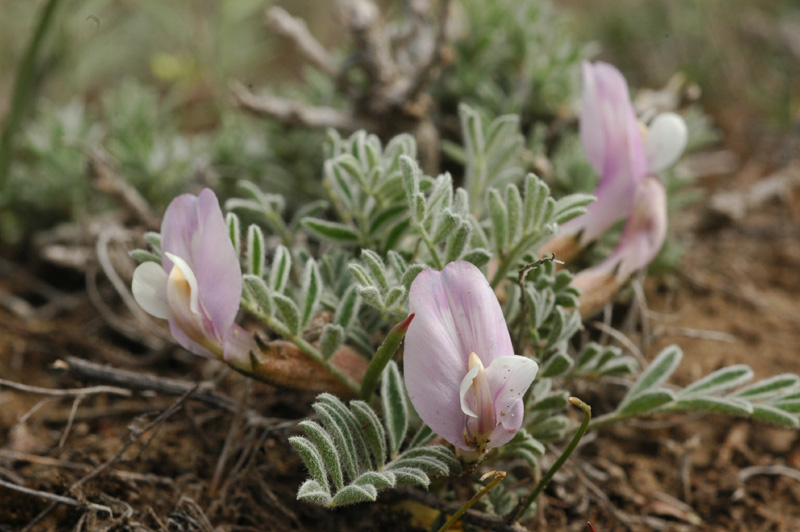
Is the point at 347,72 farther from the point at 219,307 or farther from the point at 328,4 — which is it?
the point at 328,4

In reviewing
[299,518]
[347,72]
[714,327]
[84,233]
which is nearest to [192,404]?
[299,518]

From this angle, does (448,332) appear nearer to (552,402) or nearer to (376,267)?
(376,267)

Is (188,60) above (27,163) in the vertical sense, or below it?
above

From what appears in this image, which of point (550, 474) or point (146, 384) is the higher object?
point (550, 474)

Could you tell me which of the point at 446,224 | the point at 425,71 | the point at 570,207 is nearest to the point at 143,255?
the point at 446,224

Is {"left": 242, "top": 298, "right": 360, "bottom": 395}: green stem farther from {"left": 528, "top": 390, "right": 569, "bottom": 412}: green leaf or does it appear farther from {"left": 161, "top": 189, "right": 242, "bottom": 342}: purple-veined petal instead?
{"left": 528, "top": 390, "right": 569, "bottom": 412}: green leaf

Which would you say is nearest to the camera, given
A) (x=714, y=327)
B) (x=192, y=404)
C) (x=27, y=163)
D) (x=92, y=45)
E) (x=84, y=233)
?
(x=192, y=404)

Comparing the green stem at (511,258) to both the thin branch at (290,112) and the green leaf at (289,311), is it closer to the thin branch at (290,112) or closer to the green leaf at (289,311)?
the green leaf at (289,311)
